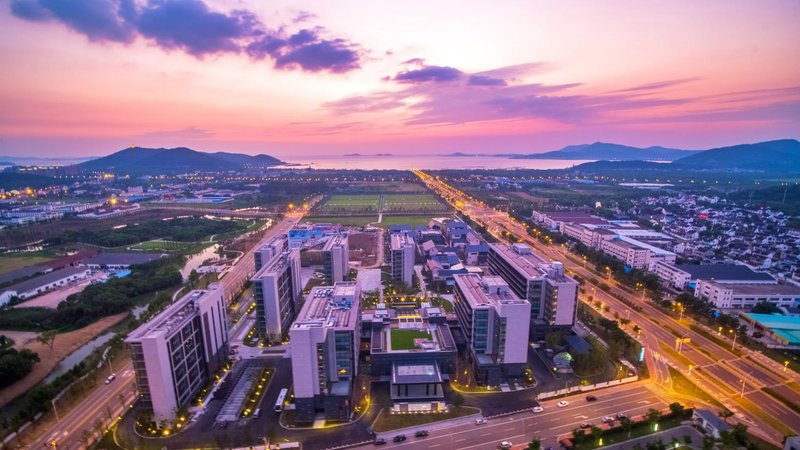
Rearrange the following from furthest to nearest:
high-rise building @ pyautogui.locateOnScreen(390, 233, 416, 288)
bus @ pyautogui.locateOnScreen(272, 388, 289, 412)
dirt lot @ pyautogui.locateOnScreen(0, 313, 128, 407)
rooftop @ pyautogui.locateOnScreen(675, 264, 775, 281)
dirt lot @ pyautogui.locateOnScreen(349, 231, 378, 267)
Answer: dirt lot @ pyautogui.locateOnScreen(349, 231, 378, 267) < high-rise building @ pyautogui.locateOnScreen(390, 233, 416, 288) < rooftop @ pyautogui.locateOnScreen(675, 264, 775, 281) < dirt lot @ pyautogui.locateOnScreen(0, 313, 128, 407) < bus @ pyautogui.locateOnScreen(272, 388, 289, 412)

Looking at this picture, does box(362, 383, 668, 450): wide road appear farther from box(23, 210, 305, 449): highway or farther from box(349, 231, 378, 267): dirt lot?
box(349, 231, 378, 267): dirt lot

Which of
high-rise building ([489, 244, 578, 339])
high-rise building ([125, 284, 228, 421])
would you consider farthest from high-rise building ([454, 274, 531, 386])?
high-rise building ([125, 284, 228, 421])

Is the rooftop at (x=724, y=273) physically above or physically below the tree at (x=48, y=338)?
above

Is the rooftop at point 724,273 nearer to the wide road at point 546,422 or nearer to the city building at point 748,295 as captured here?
the city building at point 748,295

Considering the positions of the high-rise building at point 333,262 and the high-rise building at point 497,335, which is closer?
the high-rise building at point 497,335

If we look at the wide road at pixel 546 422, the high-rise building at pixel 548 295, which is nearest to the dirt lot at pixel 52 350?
the wide road at pixel 546 422

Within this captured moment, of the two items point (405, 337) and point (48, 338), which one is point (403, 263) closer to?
point (405, 337)

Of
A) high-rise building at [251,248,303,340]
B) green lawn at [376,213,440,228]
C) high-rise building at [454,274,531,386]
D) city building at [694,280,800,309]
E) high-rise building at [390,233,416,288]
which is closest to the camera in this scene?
high-rise building at [454,274,531,386]
